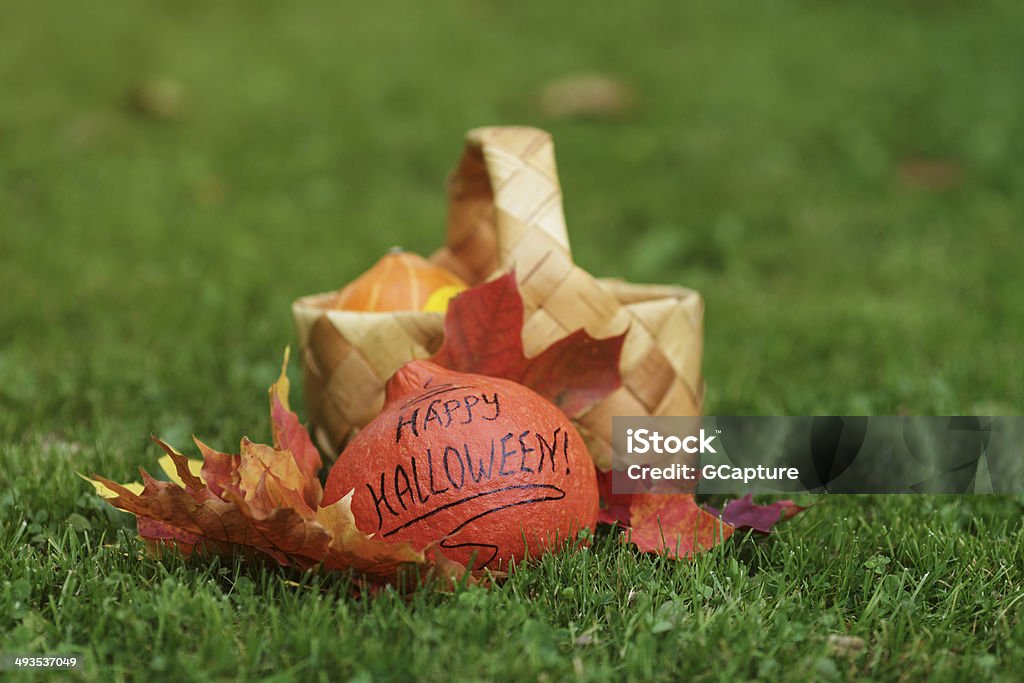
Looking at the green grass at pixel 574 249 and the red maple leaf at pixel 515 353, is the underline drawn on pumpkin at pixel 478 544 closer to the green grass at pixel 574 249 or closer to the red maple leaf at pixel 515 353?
the green grass at pixel 574 249

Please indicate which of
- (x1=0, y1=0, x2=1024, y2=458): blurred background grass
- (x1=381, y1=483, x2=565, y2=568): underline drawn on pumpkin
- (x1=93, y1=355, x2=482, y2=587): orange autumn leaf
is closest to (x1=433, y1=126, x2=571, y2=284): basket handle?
(x1=381, y1=483, x2=565, y2=568): underline drawn on pumpkin

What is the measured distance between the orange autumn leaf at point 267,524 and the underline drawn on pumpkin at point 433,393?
221 millimetres

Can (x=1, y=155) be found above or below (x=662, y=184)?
above

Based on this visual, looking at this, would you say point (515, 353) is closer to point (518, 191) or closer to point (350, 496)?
point (518, 191)

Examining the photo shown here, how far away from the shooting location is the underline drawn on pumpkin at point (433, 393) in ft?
5.37

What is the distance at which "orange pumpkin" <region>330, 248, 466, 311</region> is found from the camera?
81.0 inches

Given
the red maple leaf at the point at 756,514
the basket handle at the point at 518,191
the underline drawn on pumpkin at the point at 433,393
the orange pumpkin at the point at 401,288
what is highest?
the basket handle at the point at 518,191

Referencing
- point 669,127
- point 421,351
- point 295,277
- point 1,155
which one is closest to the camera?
point 421,351

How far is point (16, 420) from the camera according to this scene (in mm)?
2336

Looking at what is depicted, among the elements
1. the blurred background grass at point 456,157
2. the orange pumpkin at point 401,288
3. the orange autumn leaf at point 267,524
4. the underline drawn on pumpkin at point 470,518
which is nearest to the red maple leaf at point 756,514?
the underline drawn on pumpkin at point 470,518

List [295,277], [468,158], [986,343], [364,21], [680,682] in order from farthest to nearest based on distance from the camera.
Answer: [364,21] < [295,277] < [986,343] < [468,158] < [680,682]

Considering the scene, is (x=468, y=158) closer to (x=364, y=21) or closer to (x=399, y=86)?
(x=399, y=86)

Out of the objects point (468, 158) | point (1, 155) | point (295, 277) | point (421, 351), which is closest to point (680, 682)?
point (421, 351)

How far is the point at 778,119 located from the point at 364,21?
10.1 ft
